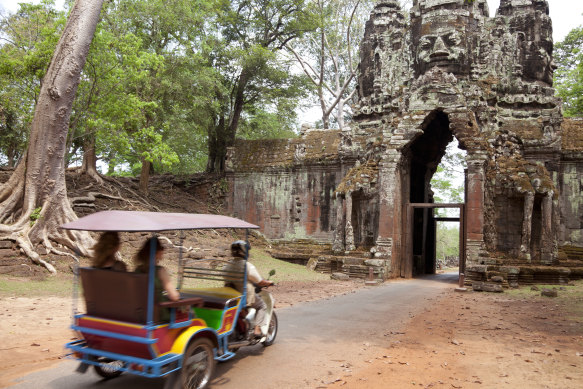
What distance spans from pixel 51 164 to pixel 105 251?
29.9 feet

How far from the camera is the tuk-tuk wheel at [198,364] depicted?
4094mm

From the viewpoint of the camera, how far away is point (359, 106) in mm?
17938

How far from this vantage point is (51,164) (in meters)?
11.9

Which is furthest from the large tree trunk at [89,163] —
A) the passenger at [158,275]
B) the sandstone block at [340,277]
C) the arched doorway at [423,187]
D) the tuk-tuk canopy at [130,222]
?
the passenger at [158,275]

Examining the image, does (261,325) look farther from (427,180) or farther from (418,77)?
(427,180)

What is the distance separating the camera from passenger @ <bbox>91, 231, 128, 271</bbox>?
4230mm

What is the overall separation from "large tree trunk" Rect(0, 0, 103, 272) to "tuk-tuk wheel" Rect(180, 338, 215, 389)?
833cm

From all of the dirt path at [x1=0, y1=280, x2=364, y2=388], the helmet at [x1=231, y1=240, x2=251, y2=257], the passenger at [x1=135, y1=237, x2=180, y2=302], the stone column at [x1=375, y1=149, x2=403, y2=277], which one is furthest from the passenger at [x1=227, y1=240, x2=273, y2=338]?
the stone column at [x1=375, y1=149, x2=403, y2=277]

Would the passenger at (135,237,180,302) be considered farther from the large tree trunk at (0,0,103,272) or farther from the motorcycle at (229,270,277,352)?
the large tree trunk at (0,0,103,272)

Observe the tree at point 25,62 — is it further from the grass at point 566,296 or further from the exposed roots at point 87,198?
the grass at point 566,296

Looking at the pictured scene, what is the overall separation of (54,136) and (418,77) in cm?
1230

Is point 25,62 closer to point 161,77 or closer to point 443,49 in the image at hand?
point 161,77

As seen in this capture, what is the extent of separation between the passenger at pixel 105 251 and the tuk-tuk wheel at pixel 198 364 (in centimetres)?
107

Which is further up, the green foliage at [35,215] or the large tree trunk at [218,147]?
the large tree trunk at [218,147]
